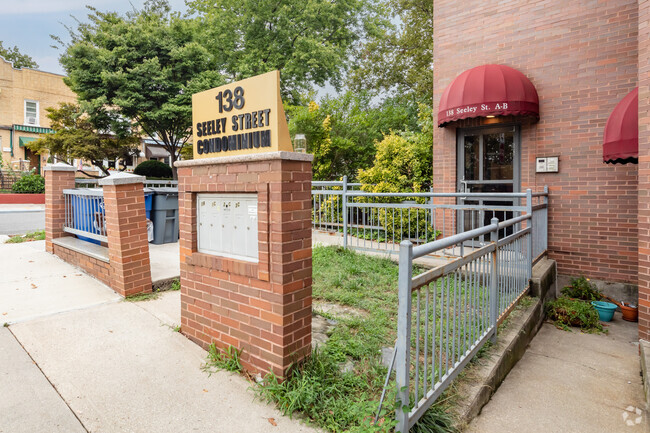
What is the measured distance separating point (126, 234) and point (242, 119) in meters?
2.44

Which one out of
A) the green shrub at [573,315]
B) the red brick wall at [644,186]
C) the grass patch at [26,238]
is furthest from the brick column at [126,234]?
the red brick wall at [644,186]

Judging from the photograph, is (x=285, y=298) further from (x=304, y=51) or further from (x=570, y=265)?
(x=304, y=51)

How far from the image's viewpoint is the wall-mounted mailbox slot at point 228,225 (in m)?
2.85

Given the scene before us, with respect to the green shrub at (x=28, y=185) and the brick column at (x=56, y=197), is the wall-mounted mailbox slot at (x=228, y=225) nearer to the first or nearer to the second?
the brick column at (x=56, y=197)

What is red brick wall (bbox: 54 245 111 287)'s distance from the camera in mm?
4656

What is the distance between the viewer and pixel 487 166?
24.8 feet

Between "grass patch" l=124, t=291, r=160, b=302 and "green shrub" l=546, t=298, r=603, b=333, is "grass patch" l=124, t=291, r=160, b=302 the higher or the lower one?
the higher one

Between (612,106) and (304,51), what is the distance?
1496cm

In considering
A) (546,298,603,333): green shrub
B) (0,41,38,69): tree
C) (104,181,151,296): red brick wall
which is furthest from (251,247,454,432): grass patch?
(0,41,38,69): tree

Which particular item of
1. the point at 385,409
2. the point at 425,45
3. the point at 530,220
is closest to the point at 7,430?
the point at 385,409

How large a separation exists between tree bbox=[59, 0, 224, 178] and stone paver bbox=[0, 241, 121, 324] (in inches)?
417

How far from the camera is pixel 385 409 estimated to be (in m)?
2.23

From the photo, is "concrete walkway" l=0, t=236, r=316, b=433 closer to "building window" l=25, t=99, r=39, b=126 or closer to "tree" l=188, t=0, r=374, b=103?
"tree" l=188, t=0, r=374, b=103

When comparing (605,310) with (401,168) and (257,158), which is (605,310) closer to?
(401,168)
